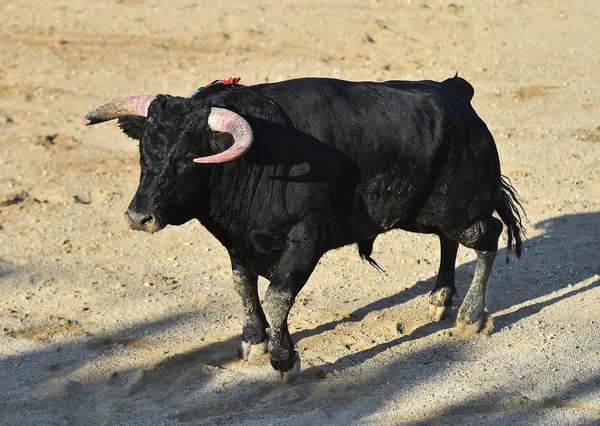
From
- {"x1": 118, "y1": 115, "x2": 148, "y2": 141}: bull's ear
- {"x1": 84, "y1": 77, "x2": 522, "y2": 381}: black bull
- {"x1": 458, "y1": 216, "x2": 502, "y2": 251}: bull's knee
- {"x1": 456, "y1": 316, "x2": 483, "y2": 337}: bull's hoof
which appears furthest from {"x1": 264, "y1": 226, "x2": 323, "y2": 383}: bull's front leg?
{"x1": 456, "y1": 316, "x2": 483, "y2": 337}: bull's hoof

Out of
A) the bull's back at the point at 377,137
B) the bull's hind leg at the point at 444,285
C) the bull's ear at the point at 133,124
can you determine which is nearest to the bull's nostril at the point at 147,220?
the bull's ear at the point at 133,124

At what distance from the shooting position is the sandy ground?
7.05 m

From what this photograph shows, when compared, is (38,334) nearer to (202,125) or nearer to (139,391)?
(139,391)

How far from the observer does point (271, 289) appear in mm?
6887

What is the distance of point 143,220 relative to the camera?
6.40 metres

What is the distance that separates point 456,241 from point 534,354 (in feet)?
3.25

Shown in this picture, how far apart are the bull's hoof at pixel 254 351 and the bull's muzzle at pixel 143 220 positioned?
1508mm

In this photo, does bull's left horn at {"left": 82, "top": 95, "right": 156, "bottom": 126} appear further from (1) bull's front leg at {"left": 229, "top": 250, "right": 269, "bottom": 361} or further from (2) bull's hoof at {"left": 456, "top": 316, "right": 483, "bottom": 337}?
(2) bull's hoof at {"left": 456, "top": 316, "right": 483, "bottom": 337}

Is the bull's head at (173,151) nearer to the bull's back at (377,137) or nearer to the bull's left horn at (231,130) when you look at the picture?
the bull's left horn at (231,130)

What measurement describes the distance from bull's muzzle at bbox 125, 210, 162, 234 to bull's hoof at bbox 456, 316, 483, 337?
8.58ft

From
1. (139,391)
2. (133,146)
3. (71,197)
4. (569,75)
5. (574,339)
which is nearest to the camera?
(139,391)

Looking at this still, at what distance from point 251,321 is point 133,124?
1.66m

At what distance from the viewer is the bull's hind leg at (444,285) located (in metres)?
8.20

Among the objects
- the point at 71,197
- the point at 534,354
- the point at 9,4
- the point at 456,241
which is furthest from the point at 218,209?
the point at 9,4
